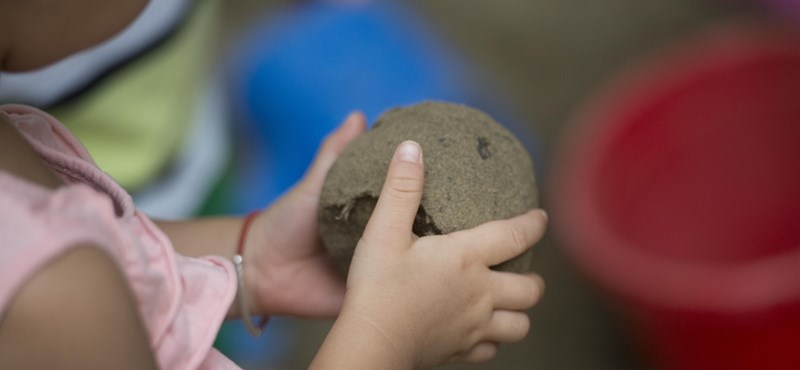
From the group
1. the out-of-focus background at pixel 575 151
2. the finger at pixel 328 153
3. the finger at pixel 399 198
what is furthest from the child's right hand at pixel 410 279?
the out-of-focus background at pixel 575 151

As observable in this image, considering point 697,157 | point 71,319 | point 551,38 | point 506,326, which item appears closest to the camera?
point 71,319

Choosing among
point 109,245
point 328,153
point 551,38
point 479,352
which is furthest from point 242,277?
point 551,38

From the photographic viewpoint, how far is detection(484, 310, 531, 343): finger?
801mm

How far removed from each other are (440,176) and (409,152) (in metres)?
0.04

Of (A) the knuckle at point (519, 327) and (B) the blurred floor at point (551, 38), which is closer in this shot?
(A) the knuckle at point (519, 327)

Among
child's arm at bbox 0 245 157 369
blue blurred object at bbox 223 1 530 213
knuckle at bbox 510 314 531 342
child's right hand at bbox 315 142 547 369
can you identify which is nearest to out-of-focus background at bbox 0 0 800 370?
blue blurred object at bbox 223 1 530 213

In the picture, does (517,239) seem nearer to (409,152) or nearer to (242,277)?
(409,152)

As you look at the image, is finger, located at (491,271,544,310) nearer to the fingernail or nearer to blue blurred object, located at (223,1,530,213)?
the fingernail

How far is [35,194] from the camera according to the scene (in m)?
0.50

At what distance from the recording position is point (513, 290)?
78 centimetres

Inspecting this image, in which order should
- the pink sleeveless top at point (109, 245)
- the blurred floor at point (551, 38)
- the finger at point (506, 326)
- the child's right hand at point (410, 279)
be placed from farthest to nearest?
the blurred floor at point (551, 38) < the finger at point (506, 326) < the child's right hand at point (410, 279) < the pink sleeveless top at point (109, 245)

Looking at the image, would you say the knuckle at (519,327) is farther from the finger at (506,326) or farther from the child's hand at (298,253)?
the child's hand at (298,253)

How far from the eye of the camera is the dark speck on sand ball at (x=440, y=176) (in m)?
0.72

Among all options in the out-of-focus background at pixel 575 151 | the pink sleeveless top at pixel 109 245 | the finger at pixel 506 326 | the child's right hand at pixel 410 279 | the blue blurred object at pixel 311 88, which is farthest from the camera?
the blue blurred object at pixel 311 88
